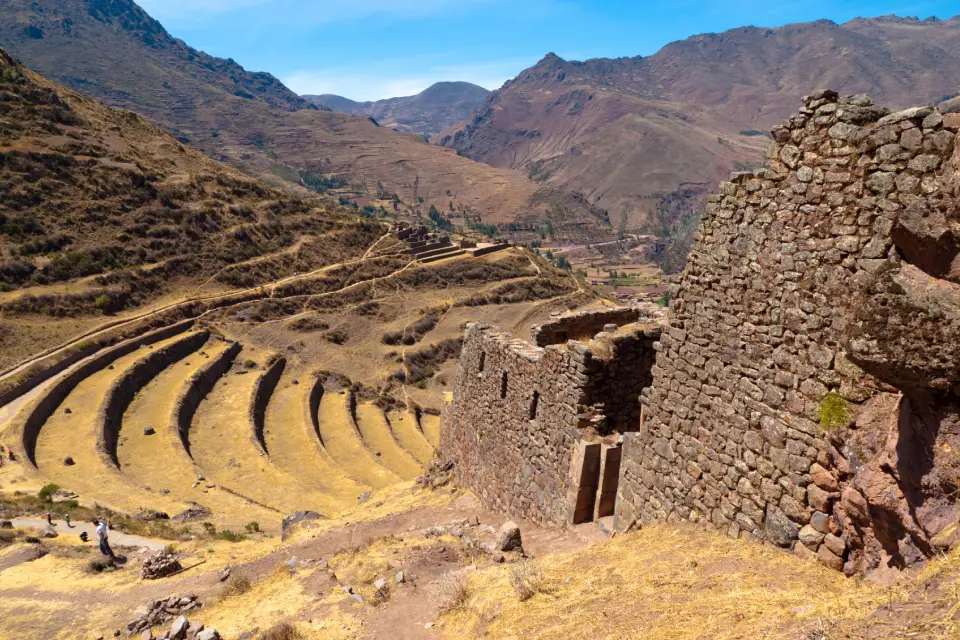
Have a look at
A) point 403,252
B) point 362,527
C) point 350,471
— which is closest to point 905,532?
point 362,527

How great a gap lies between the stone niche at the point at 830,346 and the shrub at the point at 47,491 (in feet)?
78.1

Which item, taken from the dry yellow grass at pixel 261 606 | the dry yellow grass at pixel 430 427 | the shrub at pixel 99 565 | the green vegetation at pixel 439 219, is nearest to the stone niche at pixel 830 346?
the dry yellow grass at pixel 261 606

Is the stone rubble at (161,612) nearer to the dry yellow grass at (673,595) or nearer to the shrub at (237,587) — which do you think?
the shrub at (237,587)

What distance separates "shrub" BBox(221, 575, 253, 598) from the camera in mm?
9781

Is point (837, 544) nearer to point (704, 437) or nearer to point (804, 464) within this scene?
point (804, 464)

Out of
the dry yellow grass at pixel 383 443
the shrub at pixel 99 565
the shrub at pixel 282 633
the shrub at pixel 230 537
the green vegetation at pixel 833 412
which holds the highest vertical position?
the green vegetation at pixel 833 412

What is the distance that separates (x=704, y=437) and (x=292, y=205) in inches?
3028

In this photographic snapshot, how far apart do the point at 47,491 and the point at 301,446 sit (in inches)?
534

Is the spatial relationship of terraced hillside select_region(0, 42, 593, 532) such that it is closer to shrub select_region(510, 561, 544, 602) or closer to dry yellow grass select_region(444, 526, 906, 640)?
shrub select_region(510, 561, 544, 602)

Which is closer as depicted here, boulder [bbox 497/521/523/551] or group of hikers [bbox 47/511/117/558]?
boulder [bbox 497/521/523/551]

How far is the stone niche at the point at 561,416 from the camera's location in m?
9.04

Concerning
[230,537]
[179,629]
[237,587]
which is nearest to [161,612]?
[237,587]

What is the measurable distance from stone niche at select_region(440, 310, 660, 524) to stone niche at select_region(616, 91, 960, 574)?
87.5 inches

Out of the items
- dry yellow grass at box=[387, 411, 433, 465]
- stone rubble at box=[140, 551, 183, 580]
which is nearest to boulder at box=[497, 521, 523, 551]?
stone rubble at box=[140, 551, 183, 580]
